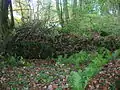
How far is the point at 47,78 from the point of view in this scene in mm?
8023

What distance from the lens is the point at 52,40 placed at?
41.8ft

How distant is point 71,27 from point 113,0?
4.16m

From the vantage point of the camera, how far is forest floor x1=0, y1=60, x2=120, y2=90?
6219 mm

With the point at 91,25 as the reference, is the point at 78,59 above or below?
below

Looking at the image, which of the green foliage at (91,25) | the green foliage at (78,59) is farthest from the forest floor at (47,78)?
the green foliage at (91,25)

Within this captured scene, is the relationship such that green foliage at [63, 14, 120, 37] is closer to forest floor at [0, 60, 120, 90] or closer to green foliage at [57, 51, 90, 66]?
green foliage at [57, 51, 90, 66]

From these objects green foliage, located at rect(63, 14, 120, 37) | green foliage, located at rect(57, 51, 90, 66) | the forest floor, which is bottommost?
green foliage, located at rect(57, 51, 90, 66)

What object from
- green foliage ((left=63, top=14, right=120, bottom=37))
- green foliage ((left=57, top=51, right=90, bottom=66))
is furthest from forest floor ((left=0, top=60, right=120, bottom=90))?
green foliage ((left=63, top=14, right=120, bottom=37))

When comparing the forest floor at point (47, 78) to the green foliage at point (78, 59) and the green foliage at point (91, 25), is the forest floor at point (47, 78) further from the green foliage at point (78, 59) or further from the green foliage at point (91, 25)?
the green foliage at point (91, 25)

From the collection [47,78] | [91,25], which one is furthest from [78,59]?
[91,25]

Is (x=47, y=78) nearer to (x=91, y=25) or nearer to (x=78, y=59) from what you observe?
(x=78, y=59)

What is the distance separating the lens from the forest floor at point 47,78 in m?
6.22

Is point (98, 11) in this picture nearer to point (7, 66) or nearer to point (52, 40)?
point (52, 40)

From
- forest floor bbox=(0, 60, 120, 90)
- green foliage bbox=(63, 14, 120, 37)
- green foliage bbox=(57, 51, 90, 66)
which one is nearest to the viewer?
forest floor bbox=(0, 60, 120, 90)
